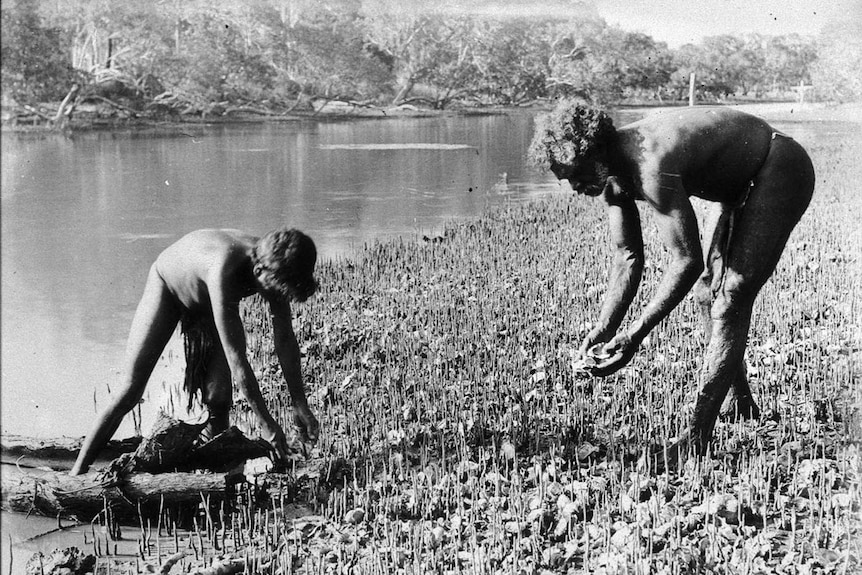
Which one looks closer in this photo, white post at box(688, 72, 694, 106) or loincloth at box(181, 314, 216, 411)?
loincloth at box(181, 314, 216, 411)

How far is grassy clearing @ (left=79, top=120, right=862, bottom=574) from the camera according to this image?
3432mm

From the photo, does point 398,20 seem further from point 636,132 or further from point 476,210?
point 476,210

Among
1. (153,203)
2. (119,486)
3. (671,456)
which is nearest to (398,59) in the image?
(153,203)

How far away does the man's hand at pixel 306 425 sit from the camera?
14.1ft

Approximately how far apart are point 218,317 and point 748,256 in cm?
239

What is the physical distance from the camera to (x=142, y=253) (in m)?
5.82

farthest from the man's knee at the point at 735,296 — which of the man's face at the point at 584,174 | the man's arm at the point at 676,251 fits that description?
the man's face at the point at 584,174

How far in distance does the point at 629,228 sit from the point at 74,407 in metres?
3.06

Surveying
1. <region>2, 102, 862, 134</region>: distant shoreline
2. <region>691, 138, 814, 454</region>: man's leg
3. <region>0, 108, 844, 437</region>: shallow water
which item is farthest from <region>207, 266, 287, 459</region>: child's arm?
→ <region>2, 102, 862, 134</region>: distant shoreline

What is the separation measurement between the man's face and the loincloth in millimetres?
1887

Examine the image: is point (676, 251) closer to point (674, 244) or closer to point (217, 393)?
point (674, 244)

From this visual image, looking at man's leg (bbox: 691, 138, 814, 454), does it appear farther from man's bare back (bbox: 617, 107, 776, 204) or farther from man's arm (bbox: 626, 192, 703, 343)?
man's arm (bbox: 626, 192, 703, 343)

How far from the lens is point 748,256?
4062 millimetres

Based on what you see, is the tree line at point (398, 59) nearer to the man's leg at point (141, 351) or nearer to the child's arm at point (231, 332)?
the man's leg at point (141, 351)
